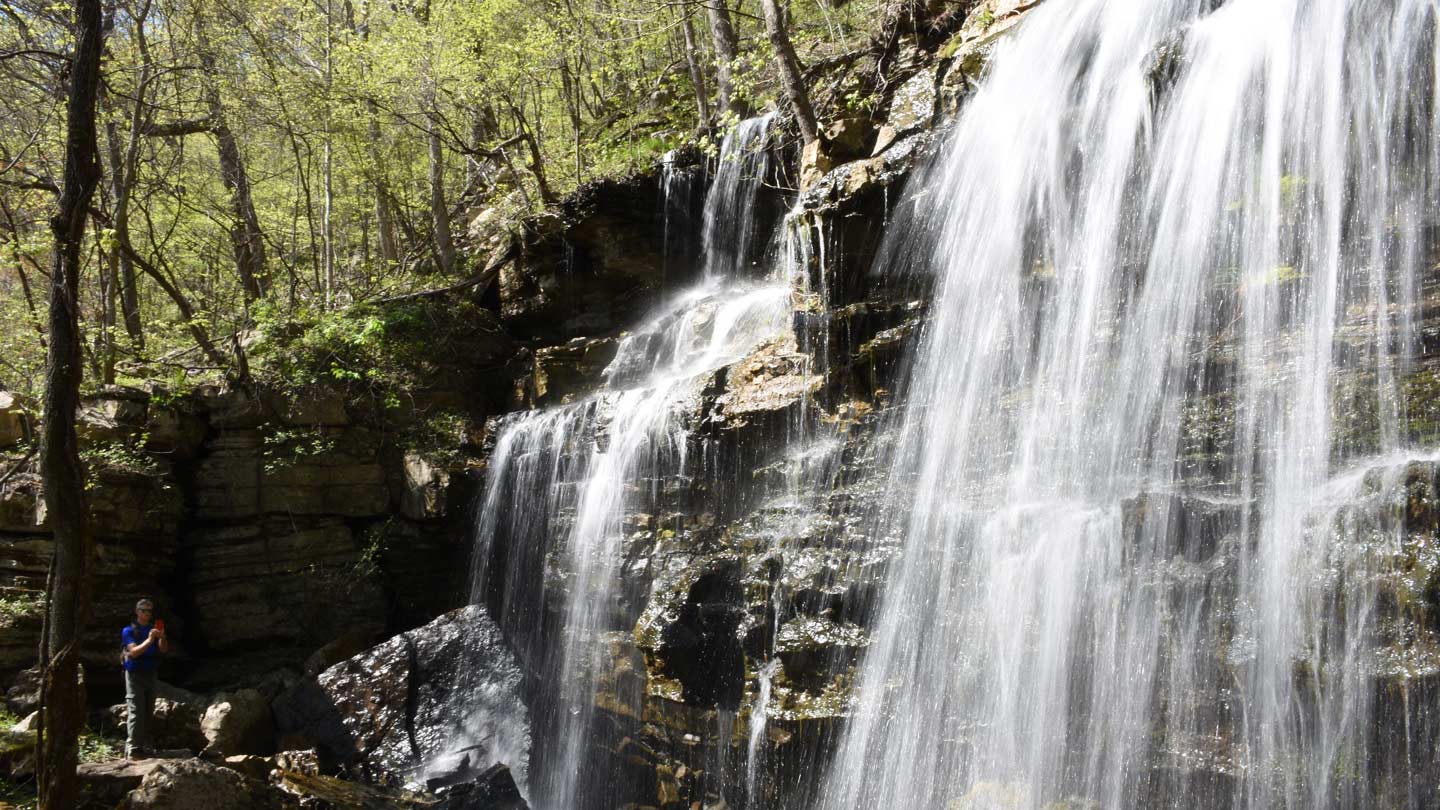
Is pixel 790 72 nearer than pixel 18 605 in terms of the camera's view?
No

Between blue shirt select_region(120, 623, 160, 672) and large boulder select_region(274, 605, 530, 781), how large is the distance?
1.83m

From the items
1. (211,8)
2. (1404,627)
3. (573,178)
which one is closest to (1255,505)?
(1404,627)

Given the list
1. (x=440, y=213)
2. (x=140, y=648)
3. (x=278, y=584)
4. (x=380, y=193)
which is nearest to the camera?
(x=140, y=648)

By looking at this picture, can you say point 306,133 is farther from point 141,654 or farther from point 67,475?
point 67,475

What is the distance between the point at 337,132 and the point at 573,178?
407cm

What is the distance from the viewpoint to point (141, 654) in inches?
314

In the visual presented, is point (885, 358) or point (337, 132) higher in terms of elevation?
point (337, 132)

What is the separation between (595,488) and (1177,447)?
627 cm

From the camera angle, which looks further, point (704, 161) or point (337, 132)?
point (337, 132)

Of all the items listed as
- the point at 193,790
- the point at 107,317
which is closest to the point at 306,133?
the point at 107,317

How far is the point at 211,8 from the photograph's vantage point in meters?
14.8

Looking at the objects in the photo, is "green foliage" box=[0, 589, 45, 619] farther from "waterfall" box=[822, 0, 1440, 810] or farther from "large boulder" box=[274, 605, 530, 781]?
"waterfall" box=[822, 0, 1440, 810]

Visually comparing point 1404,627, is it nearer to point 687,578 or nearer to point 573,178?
point 687,578

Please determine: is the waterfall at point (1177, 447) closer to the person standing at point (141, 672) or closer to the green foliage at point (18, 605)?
the person standing at point (141, 672)
